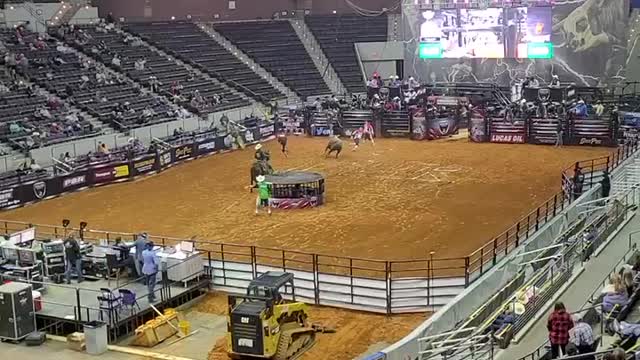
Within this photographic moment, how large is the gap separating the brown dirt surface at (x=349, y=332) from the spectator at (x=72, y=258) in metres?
3.90

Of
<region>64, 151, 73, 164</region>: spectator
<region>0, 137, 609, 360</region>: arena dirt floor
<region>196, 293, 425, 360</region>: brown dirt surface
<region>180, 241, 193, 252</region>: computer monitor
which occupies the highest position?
<region>64, 151, 73, 164</region>: spectator

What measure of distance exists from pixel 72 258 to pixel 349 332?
26.3 ft

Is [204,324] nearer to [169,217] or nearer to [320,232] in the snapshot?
[320,232]

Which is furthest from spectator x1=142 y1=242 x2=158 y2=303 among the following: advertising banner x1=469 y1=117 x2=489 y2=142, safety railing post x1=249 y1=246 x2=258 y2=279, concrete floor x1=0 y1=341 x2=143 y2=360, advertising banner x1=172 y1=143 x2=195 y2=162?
advertising banner x1=469 y1=117 x2=489 y2=142

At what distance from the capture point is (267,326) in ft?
56.4

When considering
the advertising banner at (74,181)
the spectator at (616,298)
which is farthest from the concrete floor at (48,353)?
the advertising banner at (74,181)

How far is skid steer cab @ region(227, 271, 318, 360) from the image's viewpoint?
1712 centimetres

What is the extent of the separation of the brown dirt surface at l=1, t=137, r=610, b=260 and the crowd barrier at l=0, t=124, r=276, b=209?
628 mm

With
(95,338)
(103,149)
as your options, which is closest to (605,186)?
(95,338)

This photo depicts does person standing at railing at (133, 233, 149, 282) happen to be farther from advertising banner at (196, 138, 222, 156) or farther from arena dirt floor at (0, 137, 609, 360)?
advertising banner at (196, 138, 222, 156)

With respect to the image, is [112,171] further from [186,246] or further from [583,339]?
[583,339]

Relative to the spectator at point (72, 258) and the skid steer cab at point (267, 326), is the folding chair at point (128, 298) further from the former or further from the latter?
the skid steer cab at point (267, 326)

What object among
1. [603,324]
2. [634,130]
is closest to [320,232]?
[603,324]

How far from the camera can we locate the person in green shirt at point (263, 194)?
2928 cm
